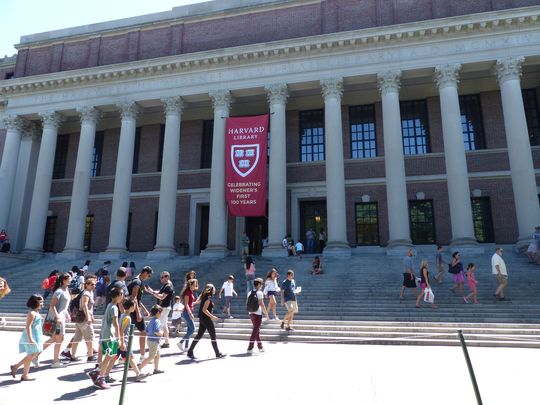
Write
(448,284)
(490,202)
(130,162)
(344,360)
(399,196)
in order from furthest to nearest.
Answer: (130,162)
(490,202)
(399,196)
(448,284)
(344,360)

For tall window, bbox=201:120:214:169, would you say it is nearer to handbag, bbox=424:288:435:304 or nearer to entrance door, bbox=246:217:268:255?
entrance door, bbox=246:217:268:255

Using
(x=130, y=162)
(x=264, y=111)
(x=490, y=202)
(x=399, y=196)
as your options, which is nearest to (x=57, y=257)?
(x=130, y=162)

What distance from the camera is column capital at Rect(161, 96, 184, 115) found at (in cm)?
2428

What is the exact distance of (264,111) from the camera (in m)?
27.1

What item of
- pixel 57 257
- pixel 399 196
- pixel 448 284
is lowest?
pixel 448 284

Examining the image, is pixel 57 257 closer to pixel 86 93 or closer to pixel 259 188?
pixel 86 93

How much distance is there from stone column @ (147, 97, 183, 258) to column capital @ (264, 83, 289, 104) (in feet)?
17.7

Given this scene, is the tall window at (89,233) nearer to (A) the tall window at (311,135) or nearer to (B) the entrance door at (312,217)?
(B) the entrance door at (312,217)

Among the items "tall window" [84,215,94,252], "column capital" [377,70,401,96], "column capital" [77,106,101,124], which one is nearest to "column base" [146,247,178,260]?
"tall window" [84,215,94,252]

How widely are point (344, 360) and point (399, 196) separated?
1293 centimetres

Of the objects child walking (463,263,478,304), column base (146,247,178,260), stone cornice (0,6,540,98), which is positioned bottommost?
child walking (463,263,478,304)

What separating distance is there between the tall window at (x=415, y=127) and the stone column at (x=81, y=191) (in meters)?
18.6

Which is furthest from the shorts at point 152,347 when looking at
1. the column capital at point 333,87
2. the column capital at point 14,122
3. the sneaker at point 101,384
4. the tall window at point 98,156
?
the column capital at point 14,122

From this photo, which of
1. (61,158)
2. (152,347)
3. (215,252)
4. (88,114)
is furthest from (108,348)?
(61,158)
